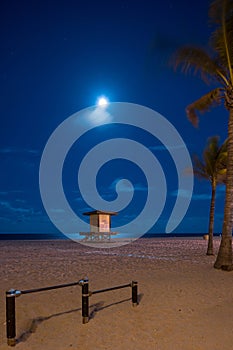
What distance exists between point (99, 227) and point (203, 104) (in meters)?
22.1

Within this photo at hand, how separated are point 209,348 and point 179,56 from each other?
33.1 feet

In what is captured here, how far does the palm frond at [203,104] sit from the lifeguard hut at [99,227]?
2047 centimetres

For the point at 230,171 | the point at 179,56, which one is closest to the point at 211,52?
the point at 179,56

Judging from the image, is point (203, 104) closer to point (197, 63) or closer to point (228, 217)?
point (197, 63)

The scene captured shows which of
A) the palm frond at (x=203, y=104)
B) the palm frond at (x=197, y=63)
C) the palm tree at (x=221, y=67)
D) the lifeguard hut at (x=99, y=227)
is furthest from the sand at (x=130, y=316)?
the lifeguard hut at (x=99, y=227)

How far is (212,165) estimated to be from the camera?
1759 centimetres

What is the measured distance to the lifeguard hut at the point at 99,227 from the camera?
32.5 meters

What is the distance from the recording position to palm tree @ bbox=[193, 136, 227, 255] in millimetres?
17344

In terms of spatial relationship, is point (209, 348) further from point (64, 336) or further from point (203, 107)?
point (203, 107)

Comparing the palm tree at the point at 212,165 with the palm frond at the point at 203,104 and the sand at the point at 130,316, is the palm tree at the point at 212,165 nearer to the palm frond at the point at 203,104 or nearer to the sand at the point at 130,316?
the palm frond at the point at 203,104

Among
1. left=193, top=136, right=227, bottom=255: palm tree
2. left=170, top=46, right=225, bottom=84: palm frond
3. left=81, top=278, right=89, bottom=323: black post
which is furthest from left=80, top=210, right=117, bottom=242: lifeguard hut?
left=81, top=278, right=89, bottom=323: black post

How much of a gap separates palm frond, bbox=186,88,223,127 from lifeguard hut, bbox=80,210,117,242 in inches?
806

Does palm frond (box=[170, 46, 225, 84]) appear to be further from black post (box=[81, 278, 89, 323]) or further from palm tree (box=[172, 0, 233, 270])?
black post (box=[81, 278, 89, 323])

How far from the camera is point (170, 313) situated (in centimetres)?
640
